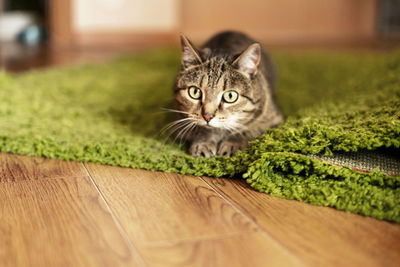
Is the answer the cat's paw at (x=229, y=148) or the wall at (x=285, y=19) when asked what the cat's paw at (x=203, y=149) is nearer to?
the cat's paw at (x=229, y=148)

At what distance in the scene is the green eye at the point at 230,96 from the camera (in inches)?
50.8

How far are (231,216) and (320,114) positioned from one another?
1.95 ft

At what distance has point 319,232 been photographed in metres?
0.90

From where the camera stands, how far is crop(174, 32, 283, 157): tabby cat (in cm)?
128

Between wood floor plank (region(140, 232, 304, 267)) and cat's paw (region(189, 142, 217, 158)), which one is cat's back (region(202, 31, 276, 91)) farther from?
wood floor plank (region(140, 232, 304, 267))

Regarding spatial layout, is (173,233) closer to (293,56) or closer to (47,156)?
(47,156)

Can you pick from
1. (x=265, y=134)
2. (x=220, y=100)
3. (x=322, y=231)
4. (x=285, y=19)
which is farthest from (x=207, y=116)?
(x=285, y=19)

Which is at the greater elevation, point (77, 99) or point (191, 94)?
point (191, 94)

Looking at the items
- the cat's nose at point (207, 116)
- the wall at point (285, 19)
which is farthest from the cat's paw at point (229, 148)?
the wall at point (285, 19)

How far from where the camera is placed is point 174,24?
4758 mm

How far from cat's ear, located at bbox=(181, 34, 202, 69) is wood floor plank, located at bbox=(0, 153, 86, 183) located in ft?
1.55

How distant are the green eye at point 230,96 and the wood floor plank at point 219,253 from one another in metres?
0.53

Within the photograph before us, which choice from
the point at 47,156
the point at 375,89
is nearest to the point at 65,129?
the point at 47,156

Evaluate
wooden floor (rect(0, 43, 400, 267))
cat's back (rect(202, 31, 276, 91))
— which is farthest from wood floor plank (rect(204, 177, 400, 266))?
cat's back (rect(202, 31, 276, 91))
